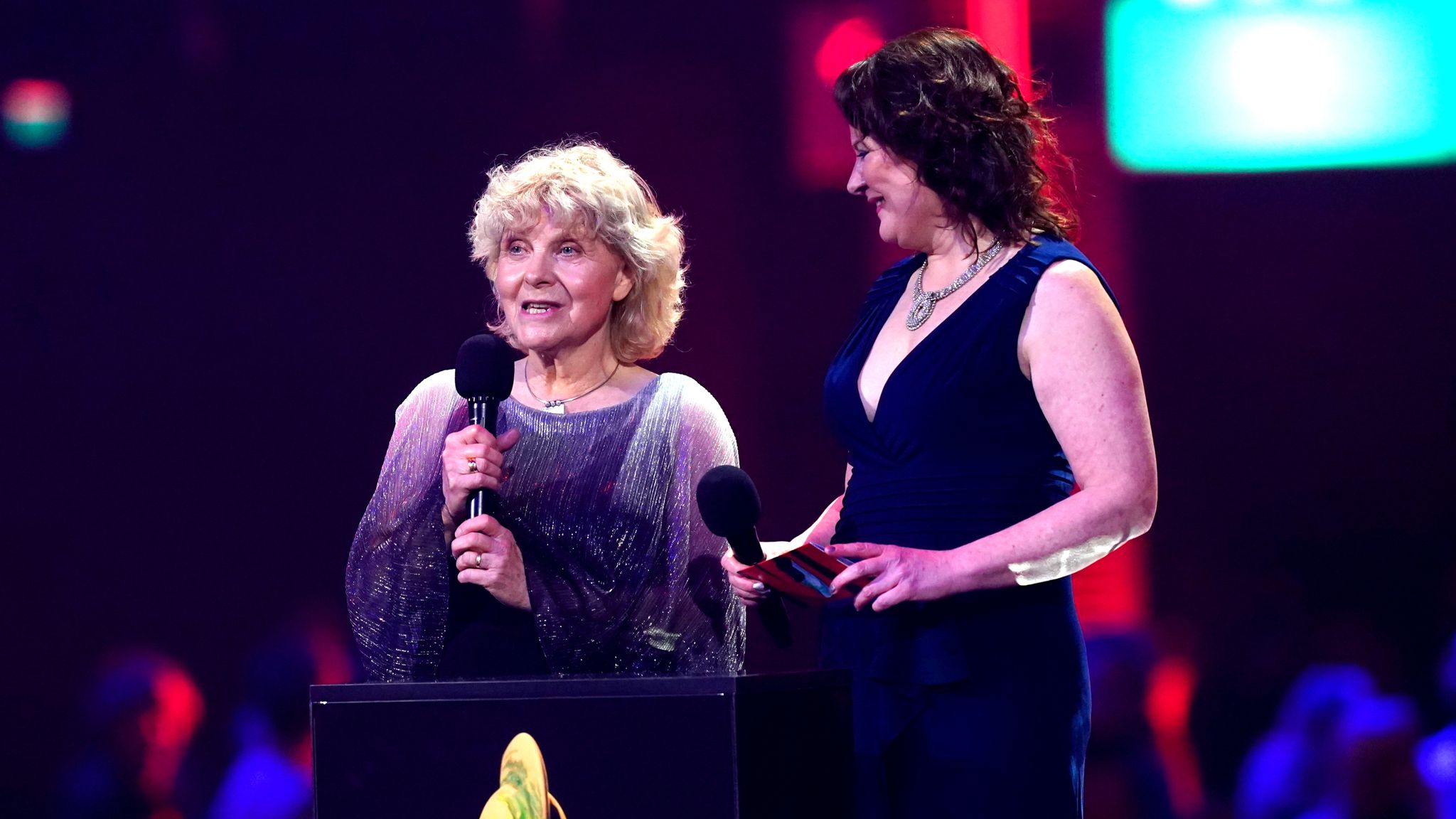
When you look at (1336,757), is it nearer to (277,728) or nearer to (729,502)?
(729,502)

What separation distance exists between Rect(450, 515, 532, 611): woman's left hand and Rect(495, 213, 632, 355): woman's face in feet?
0.95

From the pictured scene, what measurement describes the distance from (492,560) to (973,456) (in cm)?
58

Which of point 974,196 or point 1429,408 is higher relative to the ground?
point 974,196

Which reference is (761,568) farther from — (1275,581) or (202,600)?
(202,600)

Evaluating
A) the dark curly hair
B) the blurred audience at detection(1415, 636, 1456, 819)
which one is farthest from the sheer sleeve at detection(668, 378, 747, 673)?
the blurred audience at detection(1415, 636, 1456, 819)

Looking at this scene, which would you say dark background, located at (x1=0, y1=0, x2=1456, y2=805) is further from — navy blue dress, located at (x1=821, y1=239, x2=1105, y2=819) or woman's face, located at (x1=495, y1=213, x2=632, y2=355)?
navy blue dress, located at (x1=821, y1=239, x2=1105, y2=819)

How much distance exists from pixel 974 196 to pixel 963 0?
158 cm

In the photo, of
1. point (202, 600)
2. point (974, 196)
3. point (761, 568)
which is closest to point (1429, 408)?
point (974, 196)

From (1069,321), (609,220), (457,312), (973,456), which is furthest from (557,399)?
(457,312)

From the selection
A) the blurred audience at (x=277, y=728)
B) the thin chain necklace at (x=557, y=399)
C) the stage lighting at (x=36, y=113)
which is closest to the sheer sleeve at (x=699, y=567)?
the thin chain necklace at (x=557, y=399)

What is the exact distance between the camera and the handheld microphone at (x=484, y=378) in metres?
1.62

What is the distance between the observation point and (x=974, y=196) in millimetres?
1582

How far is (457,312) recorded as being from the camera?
3115mm

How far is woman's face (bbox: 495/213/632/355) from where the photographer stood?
1.92m
